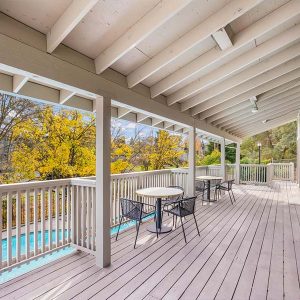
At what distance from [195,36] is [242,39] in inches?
29.0

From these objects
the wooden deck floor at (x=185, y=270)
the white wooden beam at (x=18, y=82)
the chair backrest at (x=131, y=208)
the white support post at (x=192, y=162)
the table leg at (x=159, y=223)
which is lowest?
the wooden deck floor at (x=185, y=270)

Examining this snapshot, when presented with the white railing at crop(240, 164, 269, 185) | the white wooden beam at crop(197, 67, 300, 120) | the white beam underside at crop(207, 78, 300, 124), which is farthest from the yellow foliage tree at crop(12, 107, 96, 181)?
the white railing at crop(240, 164, 269, 185)

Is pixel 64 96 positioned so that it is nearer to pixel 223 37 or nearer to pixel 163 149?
pixel 223 37

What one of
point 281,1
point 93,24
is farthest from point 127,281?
point 281,1

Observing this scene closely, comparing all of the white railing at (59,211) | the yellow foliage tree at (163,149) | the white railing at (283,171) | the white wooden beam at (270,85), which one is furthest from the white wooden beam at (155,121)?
the white railing at (283,171)

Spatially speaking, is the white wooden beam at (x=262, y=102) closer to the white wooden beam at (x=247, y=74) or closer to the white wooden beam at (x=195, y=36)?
the white wooden beam at (x=247, y=74)

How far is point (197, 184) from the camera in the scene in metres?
6.79

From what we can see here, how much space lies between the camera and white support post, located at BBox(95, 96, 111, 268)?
9.68ft

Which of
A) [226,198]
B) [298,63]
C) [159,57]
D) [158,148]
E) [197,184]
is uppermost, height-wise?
[298,63]

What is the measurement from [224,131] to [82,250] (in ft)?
24.5

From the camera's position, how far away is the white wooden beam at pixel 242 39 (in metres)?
2.52

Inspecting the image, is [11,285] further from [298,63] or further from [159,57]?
[298,63]

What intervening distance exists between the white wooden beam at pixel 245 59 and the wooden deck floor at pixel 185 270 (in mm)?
2744

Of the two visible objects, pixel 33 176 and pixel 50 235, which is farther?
pixel 33 176
